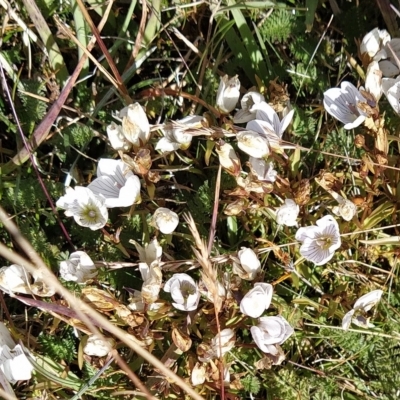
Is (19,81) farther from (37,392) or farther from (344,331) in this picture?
(344,331)

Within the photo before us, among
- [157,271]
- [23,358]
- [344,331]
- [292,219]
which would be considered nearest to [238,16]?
[292,219]

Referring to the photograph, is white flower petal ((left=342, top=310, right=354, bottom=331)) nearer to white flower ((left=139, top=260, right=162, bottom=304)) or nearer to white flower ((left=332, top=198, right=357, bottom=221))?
white flower ((left=332, top=198, right=357, bottom=221))

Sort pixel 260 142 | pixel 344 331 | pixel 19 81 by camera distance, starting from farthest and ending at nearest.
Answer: pixel 19 81, pixel 344 331, pixel 260 142

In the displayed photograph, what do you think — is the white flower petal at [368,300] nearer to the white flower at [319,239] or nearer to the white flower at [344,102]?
the white flower at [319,239]

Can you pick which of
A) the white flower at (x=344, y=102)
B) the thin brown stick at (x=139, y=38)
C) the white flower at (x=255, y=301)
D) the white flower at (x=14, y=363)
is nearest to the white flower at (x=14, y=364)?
the white flower at (x=14, y=363)

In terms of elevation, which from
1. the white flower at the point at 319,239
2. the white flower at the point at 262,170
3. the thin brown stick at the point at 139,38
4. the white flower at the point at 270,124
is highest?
the thin brown stick at the point at 139,38

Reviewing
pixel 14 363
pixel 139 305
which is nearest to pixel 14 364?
pixel 14 363

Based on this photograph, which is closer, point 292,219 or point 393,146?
point 292,219
